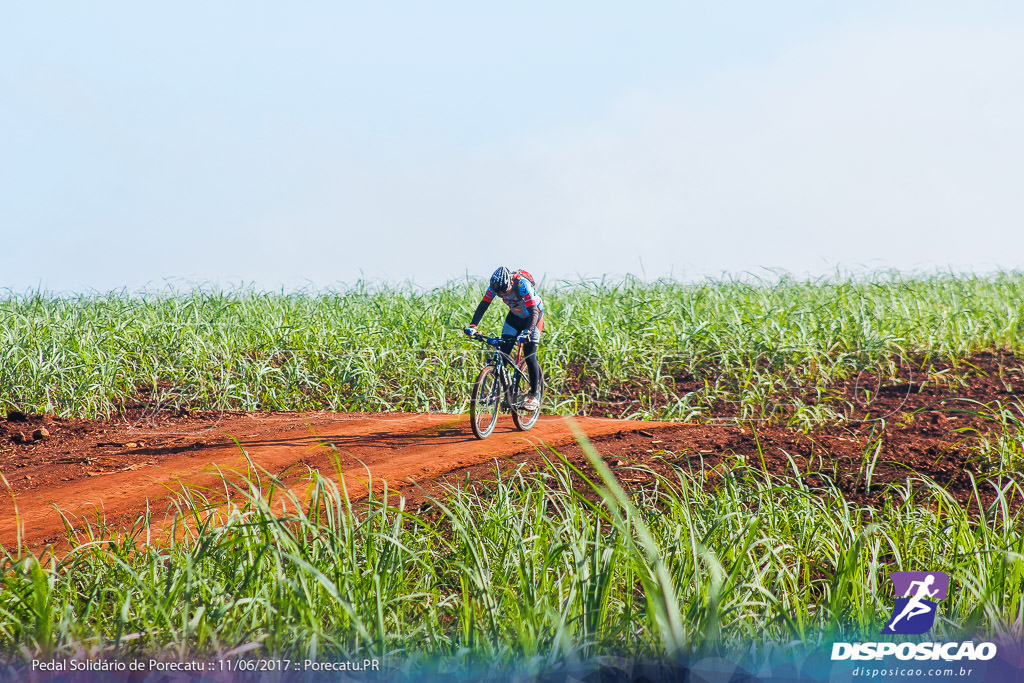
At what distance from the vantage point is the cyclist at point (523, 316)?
7.27 metres

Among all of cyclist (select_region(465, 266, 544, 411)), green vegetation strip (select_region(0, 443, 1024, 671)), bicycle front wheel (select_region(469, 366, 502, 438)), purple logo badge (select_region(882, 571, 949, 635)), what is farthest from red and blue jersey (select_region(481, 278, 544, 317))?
purple logo badge (select_region(882, 571, 949, 635))

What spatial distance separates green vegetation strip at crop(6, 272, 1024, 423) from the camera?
31.8 feet

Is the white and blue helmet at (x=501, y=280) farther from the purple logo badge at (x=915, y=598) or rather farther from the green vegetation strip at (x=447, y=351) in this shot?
the purple logo badge at (x=915, y=598)

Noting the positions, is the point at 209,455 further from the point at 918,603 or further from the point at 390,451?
the point at 918,603

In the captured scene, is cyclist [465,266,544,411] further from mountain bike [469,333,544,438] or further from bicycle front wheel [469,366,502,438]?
bicycle front wheel [469,366,502,438]

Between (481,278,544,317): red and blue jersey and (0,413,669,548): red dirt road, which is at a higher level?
(481,278,544,317): red and blue jersey

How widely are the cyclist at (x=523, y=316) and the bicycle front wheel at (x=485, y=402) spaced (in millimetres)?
483

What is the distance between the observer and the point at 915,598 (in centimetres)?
328

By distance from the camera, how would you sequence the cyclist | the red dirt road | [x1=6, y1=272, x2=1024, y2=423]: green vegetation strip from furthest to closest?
[x1=6, y1=272, x2=1024, y2=423]: green vegetation strip, the cyclist, the red dirt road

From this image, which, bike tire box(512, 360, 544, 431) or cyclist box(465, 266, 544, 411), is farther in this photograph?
bike tire box(512, 360, 544, 431)

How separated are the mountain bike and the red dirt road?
0.20m

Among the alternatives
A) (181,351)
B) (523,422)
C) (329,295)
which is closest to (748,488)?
(523,422)

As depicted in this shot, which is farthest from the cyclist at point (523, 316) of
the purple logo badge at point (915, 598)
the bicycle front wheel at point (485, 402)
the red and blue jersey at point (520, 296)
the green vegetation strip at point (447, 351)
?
the purple logo badge at point (915, 598)

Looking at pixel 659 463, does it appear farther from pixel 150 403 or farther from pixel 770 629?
pixel 150 403
